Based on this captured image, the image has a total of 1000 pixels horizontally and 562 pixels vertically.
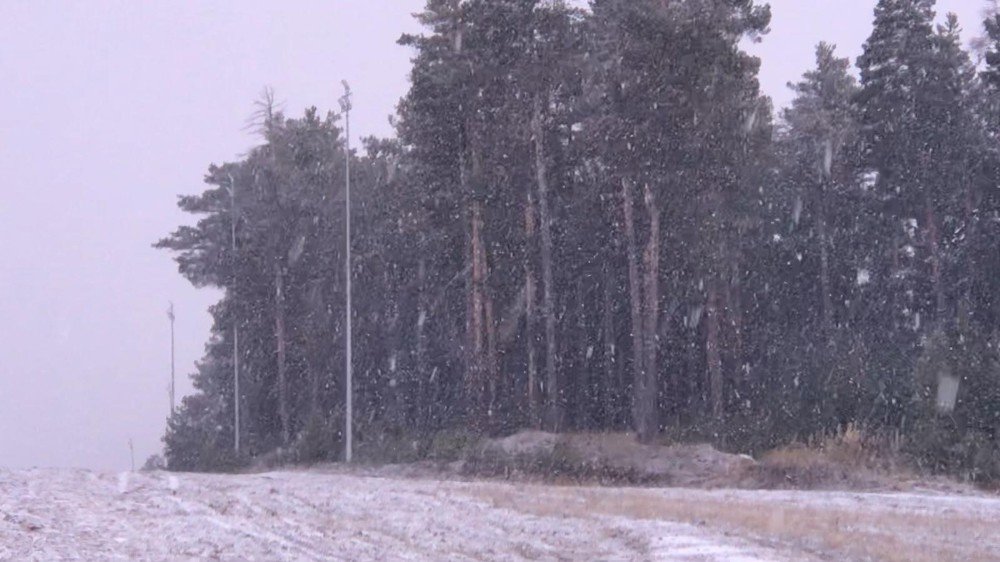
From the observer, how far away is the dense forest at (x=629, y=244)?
36.2m

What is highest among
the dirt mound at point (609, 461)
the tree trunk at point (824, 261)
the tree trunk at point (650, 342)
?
the tree trunk at point (824, 261)

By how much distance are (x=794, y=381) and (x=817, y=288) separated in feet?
59.7

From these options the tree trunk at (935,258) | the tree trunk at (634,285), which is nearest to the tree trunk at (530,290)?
the tree trunk at (634,285)

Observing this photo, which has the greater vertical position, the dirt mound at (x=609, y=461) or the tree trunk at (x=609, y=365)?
the tree trunk at (x=609, y=365)

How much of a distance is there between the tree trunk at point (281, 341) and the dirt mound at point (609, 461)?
24763 millimetres

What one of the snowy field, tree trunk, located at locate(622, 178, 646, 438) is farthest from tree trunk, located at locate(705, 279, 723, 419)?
the snowy field

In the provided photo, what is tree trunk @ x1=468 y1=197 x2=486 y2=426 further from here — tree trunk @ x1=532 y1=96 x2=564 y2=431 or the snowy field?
the snowy field

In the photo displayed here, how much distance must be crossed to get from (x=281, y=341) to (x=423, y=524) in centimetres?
4777

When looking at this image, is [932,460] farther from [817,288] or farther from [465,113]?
[817,288]

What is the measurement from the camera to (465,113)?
146 feet

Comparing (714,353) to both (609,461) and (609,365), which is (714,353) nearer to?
(609,461)

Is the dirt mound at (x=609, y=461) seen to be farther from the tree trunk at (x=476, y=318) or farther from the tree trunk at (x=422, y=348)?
the tree trunk at (x=422, y=348)

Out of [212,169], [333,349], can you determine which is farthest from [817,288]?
[212,169]

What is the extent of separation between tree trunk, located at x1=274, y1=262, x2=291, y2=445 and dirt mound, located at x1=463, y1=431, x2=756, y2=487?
24.8 metres
